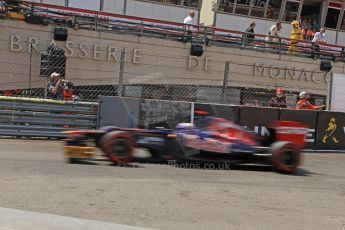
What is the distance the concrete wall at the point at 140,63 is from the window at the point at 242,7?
4197mm

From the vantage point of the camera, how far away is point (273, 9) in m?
27.9

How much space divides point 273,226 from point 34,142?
8.30 m

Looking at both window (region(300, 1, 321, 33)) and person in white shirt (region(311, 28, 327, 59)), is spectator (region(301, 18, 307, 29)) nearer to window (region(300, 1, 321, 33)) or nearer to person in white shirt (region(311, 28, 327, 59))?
window (region(300, 1, 321, 33))

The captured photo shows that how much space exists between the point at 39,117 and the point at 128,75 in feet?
20.5

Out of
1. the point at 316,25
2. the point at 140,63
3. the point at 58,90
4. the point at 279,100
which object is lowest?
the point at 58,90

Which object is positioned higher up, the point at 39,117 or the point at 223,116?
the point at 223,116

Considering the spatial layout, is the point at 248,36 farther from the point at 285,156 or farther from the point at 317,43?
the point at 285,156

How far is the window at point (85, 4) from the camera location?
22.2 m

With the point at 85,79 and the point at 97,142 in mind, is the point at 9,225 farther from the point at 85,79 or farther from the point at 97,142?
the point at 85,79

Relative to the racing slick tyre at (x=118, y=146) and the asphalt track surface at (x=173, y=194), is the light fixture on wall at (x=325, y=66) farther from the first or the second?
the racing slick tyre at (x=118, y=146)

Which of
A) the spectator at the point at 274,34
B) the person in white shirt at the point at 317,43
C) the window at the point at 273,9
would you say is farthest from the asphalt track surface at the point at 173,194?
the window at the point at 273,9

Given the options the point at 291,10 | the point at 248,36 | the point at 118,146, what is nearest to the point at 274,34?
the point at 248,36

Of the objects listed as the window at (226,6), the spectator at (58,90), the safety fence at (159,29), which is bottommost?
the spectator at (58,90)

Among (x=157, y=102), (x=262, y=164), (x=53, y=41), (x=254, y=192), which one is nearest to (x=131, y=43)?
(x=53, y=41)
